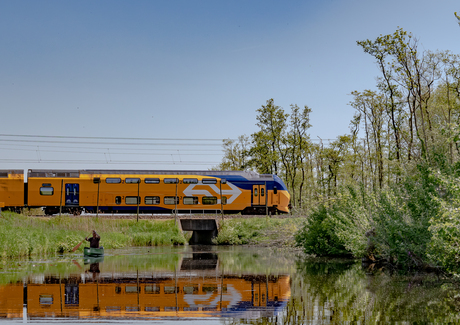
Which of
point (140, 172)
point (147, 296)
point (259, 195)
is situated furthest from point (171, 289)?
point (259, 195)

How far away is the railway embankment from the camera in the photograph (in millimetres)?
26844

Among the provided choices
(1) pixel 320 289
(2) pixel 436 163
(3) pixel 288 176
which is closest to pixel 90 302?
(1) pixel 320 289

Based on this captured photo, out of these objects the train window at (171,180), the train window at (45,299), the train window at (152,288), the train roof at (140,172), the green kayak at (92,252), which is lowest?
the train window at (152,288)

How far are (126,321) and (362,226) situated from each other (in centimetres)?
1274

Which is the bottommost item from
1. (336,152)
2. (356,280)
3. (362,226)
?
(356,280)

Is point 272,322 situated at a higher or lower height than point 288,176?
lower

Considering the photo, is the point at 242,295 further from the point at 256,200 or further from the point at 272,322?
the point at 256,200

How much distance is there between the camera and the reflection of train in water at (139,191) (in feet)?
142

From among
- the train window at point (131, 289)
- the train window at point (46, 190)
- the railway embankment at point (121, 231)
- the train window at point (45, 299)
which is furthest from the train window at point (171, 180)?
the train window at point (45, 299)

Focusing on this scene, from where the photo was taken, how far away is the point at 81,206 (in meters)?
44.3

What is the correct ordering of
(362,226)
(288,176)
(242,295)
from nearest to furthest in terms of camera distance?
(242,295) < (362,226) < (288,176)

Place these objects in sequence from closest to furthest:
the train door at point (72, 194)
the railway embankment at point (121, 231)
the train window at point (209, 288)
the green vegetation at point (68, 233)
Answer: the train window at point (209, 288)
the green vegetation at point (68, 233)
the railway embankment at point (121, 231)
the train door at point (72, 194)

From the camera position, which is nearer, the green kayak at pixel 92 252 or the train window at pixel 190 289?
the train window at pixel 190 289

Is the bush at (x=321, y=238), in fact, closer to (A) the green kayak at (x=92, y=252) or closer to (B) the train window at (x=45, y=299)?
(A) the green kayak at (x=92, y=252)
